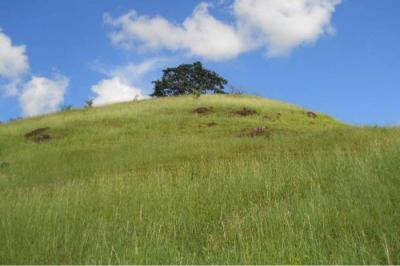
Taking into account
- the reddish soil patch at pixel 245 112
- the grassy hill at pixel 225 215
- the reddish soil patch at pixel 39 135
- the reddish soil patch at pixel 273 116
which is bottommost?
the grassy hill at pixel 225 215

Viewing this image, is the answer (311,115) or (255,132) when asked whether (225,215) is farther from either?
(311,115)

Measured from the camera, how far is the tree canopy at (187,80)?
288ft

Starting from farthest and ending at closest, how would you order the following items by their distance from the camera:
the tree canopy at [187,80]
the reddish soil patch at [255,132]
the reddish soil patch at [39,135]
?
the tree canopy at [187,80]
the reddish soil patch at [39,135]
the reddish soil patch at [255,132]

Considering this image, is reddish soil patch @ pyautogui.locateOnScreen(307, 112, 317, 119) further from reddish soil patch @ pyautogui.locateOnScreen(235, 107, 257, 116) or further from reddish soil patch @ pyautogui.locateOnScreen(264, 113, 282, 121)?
reddish soil patch @ pyautogui.locateOnScreen(235, 107, 257, 116)

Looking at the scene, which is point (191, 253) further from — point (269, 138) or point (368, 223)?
point (269, 138)

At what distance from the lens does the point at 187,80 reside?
88.3 metres

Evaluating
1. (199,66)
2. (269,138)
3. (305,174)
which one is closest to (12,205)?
(305,174)

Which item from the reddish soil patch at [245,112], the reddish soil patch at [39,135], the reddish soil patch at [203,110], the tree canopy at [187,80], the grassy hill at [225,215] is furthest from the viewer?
the tree canopy at [187,80]

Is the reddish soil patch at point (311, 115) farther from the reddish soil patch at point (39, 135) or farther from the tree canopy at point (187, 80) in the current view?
the tree canopy at point (187, 80)

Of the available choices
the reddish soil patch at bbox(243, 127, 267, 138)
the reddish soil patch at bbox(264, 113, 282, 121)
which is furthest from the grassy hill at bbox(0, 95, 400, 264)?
the reddish soil patch at bbox(264, 113, 282, 121)

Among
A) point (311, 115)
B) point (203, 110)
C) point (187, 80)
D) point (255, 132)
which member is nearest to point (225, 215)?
point (255, 132)

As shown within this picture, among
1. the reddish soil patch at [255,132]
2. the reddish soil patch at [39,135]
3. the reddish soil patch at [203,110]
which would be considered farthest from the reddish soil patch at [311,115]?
the reddish soil patch at [39,135]

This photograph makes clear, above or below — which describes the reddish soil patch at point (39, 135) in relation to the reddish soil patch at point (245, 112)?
below

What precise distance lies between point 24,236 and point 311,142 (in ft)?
57.2
